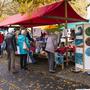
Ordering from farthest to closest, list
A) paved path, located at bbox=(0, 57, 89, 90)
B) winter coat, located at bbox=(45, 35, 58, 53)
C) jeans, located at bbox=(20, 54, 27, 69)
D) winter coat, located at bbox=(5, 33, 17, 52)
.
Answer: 1. jeans, located at bbox=(20, 54, 27, 69)
2. winter coat, located at bbox=(5, 33, 17, 52)
3. winter coat, located at bbox=(45, 35, 58, 53)
4. paved path, located at bbox=(0, 57, 89, 90)

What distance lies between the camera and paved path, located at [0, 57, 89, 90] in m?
10.5

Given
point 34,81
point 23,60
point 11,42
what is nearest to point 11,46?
point 11,42

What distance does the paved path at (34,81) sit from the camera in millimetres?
10469

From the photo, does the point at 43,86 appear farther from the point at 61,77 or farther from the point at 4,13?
the point at 4,13

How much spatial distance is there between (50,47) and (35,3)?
2241 millimetres

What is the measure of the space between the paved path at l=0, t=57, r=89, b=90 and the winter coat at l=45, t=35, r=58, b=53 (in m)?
1.01

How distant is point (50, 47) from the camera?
13641 mm

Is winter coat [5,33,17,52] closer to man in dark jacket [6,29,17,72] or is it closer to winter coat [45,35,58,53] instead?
man in dark jacket [6,29,17,72]

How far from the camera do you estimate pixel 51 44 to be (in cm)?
1368

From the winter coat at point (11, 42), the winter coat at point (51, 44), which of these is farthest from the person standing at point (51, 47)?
the winter coat at point (11, 42)

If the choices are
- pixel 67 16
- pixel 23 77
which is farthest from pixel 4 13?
pixel 23 77

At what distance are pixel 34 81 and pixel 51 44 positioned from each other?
2.51 metres

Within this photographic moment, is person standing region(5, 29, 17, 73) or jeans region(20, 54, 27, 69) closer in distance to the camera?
person standing region(5, 29, 17, 73)

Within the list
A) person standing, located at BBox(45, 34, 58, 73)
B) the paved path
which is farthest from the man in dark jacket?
person standing, located at BBox(45, 34, 58, 73)
